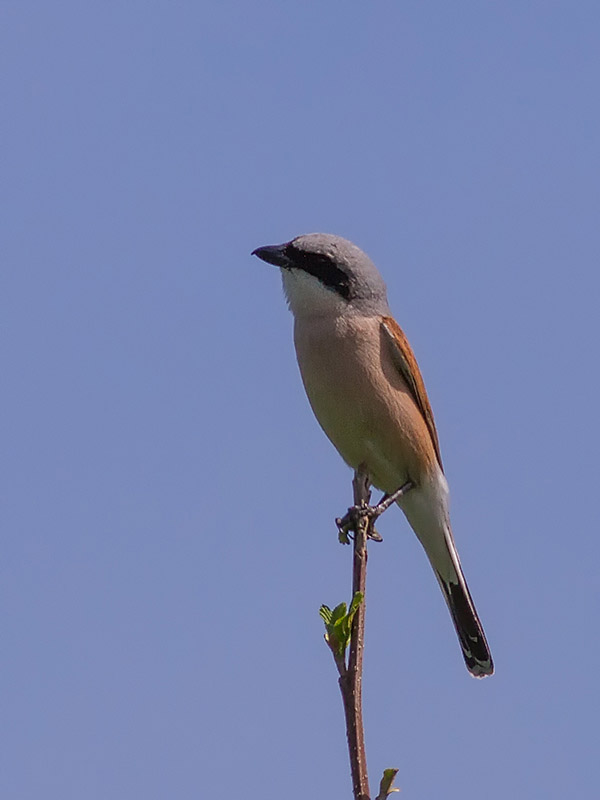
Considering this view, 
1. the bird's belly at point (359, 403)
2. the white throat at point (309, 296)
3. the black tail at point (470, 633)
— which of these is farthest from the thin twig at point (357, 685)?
the black tail at point (470, 633)

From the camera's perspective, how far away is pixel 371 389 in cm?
580

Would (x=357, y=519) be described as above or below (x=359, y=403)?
below

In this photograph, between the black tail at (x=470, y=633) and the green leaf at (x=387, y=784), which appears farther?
the black tail at (x=470, y=633)

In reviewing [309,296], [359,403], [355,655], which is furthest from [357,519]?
[309,296]

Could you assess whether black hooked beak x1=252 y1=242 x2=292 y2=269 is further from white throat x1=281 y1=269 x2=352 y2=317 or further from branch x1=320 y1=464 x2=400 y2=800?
branch x1=320 y1=464 x2=400 y2=800

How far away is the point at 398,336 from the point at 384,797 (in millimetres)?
3948

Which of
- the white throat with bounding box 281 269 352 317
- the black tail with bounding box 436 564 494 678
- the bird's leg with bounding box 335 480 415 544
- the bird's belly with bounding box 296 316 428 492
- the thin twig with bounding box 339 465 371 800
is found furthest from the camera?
the black tail with bounding box 436 564 494 678

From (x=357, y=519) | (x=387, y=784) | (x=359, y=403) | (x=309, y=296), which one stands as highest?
(x=309, y=296)

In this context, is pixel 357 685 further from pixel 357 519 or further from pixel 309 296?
pixel 309 296

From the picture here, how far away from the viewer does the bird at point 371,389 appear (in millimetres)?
5801

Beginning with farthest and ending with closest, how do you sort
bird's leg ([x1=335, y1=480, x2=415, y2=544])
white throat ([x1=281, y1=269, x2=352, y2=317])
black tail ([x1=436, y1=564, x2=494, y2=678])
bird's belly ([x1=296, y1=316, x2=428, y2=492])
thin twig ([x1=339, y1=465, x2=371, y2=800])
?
black tail ([x1=436, y1=564, x2=494, y2=678]), white throat ([x1=281, y1=269, x2=352, y2=317]), bird's belly ([x1=296, y1=316, x2=428, y2=492]), bird's leg ([x1=335, y1=480, x2=415, y2=544]), thin twig ([x1=339, y1=465, x2=371, y2=800])

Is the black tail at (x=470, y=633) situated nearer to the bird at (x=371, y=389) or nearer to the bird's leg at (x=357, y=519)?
the bird at (x=371, y=389)

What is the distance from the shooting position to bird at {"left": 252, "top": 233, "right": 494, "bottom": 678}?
5.80 metres

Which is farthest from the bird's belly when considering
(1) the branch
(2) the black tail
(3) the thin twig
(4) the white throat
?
(3) the thin twig
